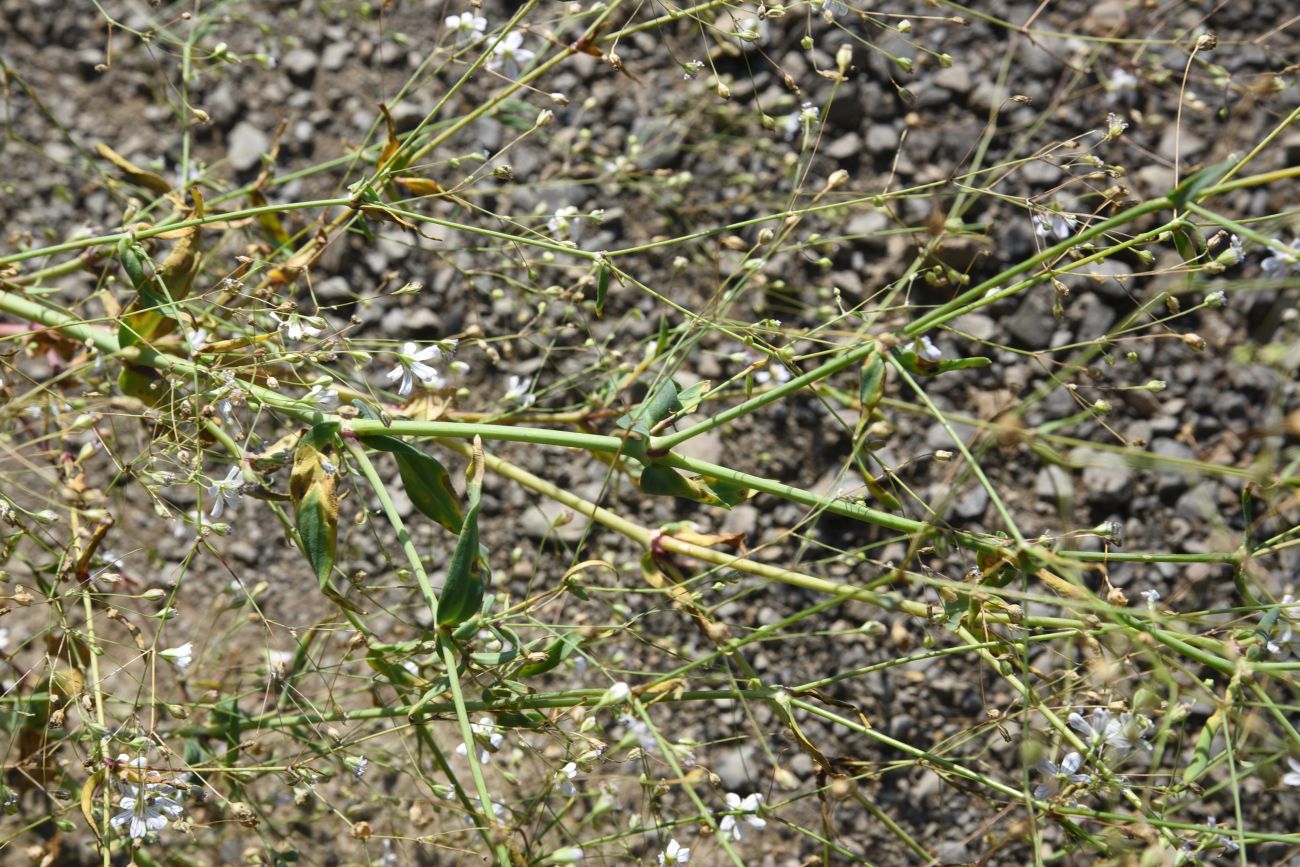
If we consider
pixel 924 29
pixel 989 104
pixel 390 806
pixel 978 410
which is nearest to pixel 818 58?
pixel 924 29

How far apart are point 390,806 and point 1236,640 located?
1.48 meters

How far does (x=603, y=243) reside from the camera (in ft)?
7.60

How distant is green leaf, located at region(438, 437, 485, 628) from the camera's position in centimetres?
119

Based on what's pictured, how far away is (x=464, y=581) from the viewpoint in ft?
3.95

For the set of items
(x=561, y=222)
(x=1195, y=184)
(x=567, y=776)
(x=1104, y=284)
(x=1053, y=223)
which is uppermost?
(x=1195, y=184)

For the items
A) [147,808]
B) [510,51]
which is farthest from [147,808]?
[510,51]

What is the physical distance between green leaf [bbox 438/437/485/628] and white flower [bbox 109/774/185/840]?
446mm

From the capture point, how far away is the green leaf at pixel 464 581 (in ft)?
3.90

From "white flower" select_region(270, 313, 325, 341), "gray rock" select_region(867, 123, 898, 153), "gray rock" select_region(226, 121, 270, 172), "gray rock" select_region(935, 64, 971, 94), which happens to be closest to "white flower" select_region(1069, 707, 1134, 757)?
"white flower" select_region(270, 313, 325, 341)

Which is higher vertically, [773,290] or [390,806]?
[773,290]

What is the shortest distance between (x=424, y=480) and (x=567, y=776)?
0.43m

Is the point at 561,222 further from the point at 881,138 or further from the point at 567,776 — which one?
the point at 881,138

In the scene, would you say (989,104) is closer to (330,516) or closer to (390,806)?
(330,516)

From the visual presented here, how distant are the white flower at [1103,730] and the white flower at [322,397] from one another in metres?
1.04
